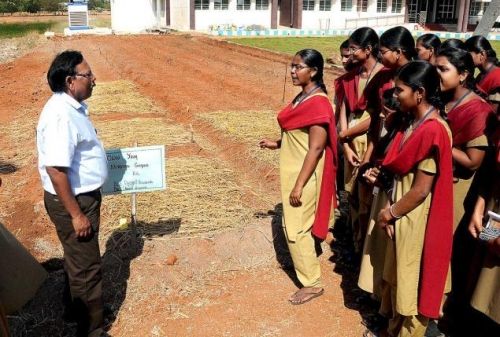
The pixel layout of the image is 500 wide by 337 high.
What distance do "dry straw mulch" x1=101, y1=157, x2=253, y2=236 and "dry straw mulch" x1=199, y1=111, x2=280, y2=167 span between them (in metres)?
0.86

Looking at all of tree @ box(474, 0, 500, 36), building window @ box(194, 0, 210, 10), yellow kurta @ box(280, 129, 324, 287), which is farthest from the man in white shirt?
building window @ box(194, 0, 210, 10)

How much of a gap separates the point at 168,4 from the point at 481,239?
35154 mm

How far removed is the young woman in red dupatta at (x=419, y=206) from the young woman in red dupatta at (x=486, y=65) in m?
1.53

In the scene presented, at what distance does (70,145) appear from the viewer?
111 inches

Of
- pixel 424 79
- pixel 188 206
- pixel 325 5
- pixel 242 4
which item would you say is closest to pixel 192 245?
pixel 188 206

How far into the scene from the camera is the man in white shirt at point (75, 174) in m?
2.81

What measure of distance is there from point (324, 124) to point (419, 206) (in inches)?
34.4

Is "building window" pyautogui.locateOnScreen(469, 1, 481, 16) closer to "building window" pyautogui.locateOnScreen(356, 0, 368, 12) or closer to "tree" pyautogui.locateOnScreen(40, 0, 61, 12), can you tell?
"building window" pyautogui.locateOnScreen(356, 0, 368, 12)

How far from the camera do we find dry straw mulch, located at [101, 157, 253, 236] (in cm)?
482

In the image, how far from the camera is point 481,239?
2.91m

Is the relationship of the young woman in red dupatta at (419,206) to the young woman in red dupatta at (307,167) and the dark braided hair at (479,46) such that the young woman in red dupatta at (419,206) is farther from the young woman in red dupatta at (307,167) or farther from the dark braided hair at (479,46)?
the dark braided hair at (479,46)

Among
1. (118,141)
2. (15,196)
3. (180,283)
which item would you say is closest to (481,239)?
(180,283)

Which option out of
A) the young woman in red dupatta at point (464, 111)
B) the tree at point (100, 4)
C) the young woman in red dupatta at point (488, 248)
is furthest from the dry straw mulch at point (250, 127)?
the tree at point (100, 4)

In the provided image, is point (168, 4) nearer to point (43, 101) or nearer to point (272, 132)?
point (43, 101)
